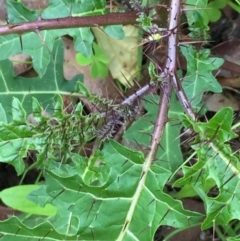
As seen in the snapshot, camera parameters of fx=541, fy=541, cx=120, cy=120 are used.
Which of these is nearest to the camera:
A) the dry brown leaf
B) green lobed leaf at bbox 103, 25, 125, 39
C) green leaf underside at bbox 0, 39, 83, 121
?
green lobed leaf at bbox 103, 25, 125, 39

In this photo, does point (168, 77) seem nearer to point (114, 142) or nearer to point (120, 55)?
point (114, 142)

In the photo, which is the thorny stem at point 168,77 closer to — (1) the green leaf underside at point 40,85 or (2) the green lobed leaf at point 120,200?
(2) the green lobed leaf at point 120,200

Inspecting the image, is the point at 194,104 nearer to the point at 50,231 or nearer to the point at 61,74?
the point at 61,74

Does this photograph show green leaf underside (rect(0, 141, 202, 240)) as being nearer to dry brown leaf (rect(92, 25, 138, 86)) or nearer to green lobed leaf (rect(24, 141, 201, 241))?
green lobed leaf (rect(24, 141, 201, 241))

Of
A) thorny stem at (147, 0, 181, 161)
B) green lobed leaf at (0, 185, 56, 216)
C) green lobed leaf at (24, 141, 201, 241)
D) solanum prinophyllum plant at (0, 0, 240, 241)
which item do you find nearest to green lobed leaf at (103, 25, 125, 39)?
solanum prinophyllum plant at (0, 0, 240, 241)

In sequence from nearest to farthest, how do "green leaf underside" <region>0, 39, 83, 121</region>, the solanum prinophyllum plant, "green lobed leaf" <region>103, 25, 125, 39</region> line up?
the solanum prinophyllum plant, "green lobed leaf" <region>103, 25, 125, 39</region>, "green leaf underside" <region>0, 39, 83, 121</region>

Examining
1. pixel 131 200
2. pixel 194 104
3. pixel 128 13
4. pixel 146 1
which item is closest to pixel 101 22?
pixel 128 13

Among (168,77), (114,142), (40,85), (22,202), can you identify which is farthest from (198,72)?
(22,202)

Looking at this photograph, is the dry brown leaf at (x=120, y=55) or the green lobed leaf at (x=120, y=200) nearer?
the green lobed leaf at (x=120, y=200)

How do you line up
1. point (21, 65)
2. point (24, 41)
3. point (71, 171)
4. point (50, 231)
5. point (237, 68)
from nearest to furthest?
point (50, 231)
point (71, 171)
point (24, 41)
point (237, 68)
point (21, 65)

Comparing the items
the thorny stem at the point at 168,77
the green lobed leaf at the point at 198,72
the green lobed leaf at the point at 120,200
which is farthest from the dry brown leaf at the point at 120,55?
the green lobed leaf at the point at 120,200

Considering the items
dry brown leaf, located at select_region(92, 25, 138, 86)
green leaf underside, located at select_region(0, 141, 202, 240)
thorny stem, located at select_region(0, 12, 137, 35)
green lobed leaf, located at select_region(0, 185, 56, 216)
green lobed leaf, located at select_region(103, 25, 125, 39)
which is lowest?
green lobed leaf, located at select_region(0, 185, 56, 216)
